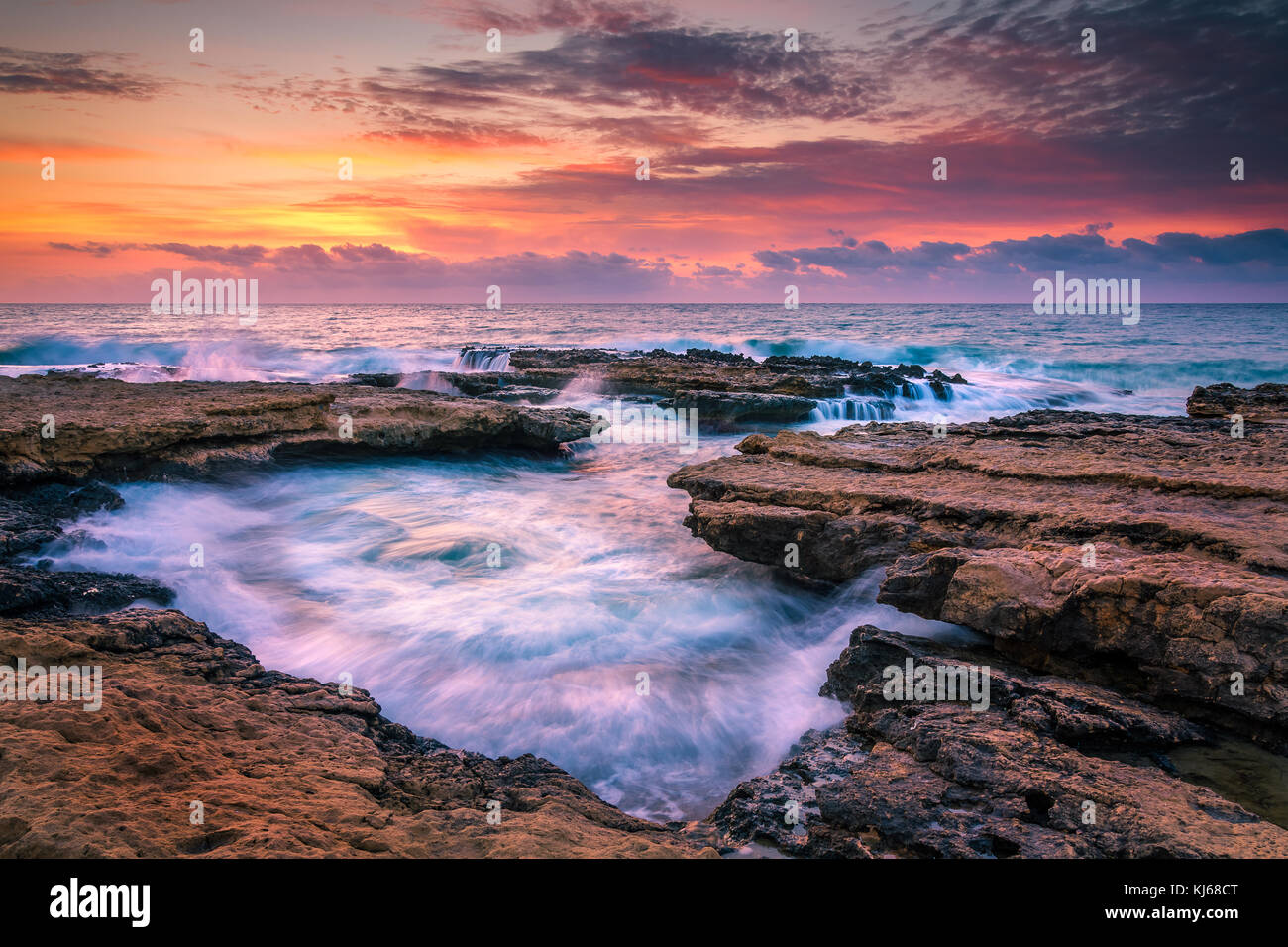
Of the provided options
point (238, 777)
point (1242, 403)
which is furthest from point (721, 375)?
point (238, 777)

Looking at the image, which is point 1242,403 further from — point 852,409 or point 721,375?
point 721,375

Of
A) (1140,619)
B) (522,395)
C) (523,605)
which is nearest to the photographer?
(1140,619)

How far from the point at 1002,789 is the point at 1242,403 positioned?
43.4ft

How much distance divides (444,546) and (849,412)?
1261 centimetres

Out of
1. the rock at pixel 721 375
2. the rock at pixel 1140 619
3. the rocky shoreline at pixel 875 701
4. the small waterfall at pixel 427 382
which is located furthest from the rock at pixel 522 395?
the rock at pixel 1140 619

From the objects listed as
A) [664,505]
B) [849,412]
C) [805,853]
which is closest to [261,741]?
[805,853]

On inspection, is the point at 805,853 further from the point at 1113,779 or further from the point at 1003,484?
the point at 1003,484

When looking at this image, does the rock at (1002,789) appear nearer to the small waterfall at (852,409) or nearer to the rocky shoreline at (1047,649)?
the rocky shoreline at (1047,649)

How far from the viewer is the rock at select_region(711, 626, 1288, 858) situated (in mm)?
2965

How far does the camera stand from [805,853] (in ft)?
10.6

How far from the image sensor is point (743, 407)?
17.7 meters

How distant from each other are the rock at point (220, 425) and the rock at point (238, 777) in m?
5.21

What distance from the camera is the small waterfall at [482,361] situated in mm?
27062

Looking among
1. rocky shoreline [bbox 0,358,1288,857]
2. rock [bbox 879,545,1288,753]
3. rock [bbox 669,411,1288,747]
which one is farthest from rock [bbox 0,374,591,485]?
rock [bbox 879,545,1288,753]
